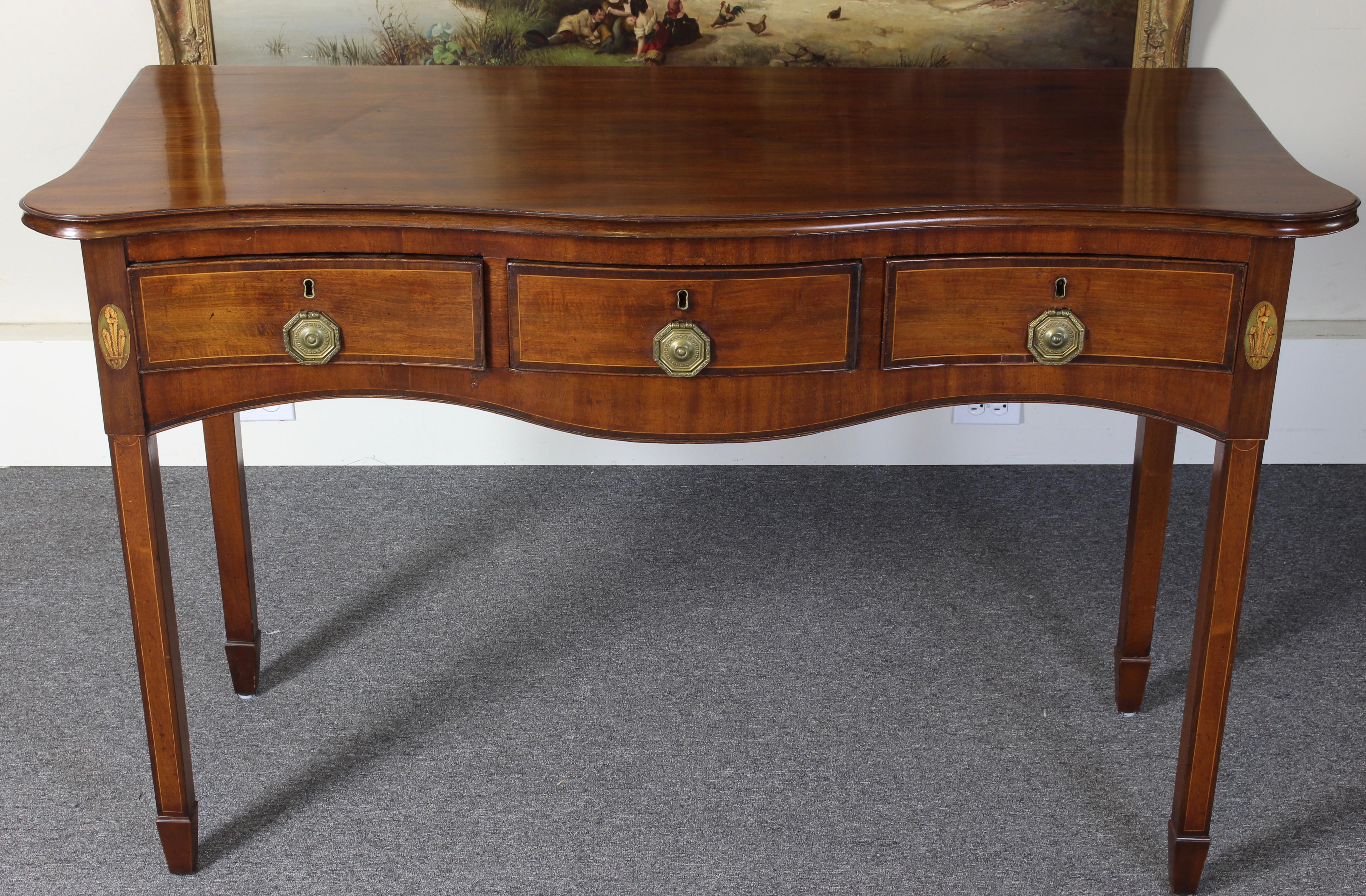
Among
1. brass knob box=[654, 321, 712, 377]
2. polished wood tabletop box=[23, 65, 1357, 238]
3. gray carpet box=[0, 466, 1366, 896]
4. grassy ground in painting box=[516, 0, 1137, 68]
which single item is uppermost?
grassy ground in painting box=[516, 0, 1137, 68]

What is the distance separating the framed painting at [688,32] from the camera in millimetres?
Result: 2840

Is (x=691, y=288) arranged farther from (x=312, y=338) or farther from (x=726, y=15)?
(x=726, y=15)

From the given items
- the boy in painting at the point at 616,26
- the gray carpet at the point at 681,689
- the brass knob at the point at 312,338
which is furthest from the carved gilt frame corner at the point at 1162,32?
the brass knob at the point at 312,338

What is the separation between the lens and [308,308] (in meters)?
1.64

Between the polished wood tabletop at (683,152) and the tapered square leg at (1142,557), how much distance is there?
54cm

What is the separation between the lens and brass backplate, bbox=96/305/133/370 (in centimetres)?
162

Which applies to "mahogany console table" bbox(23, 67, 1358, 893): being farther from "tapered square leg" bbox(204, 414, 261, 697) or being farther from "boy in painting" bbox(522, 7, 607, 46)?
"boy in painting" bbox(522, 7, 607, 46)

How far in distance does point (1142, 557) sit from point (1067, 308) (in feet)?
2.59

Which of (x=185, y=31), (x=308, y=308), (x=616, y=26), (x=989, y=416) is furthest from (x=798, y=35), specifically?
(x=308, y=308)

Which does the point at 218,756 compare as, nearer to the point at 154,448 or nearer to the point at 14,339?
the point at 154,448

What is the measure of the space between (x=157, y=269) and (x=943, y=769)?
1.44 meters

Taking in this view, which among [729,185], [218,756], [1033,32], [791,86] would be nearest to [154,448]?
[218,756]

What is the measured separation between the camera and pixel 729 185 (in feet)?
5.49

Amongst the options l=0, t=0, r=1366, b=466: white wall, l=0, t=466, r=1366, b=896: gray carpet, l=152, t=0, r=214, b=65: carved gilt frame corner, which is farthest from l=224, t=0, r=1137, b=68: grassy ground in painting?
l=0, t=466, r=1366, b=896: gray carpet
